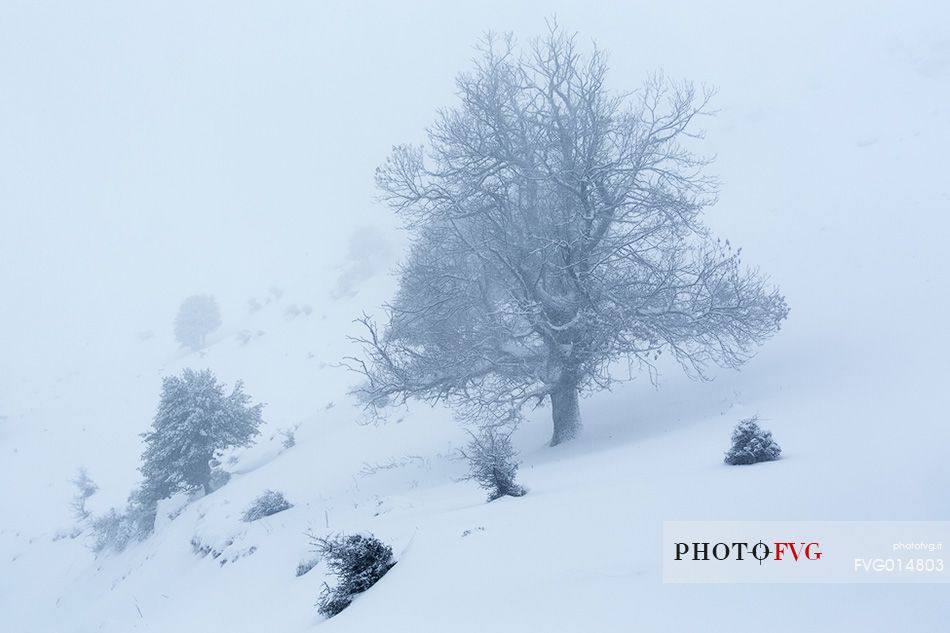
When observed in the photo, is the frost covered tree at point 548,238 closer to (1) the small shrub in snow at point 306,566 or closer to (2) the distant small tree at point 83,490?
(1) the small shrub in snow at point 306,566

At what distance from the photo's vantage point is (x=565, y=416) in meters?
11.6

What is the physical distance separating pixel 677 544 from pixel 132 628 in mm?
10448

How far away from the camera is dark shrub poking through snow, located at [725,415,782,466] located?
575cm

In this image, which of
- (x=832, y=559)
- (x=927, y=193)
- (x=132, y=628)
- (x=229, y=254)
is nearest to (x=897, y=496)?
(x=832, y=559)

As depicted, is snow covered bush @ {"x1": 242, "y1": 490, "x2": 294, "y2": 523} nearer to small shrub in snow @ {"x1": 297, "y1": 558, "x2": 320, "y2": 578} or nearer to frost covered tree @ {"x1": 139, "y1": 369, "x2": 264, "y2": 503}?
small shrub in snow @ {"x1": 297, "y1": 558, "x2": 320, "y2": 578}

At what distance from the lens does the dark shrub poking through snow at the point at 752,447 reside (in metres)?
5.75

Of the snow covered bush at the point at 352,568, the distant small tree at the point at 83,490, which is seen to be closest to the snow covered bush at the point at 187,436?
the distant small tree at the point at 83,490

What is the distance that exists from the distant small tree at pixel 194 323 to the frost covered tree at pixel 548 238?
49.5 metres

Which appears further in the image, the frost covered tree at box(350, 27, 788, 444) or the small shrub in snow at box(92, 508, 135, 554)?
the small shrub in snow at box(92, 508, 135, 554)

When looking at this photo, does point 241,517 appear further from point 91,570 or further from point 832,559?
point 832,559

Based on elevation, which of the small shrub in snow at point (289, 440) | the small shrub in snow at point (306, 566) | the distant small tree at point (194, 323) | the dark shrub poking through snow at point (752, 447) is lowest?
the small shrub in snow at point (289, 440)

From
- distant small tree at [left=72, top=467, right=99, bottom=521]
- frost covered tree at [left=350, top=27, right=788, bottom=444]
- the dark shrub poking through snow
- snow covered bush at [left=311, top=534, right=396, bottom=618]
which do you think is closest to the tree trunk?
frost covered tree at [left=350, top=27, right=788, bottom=444]

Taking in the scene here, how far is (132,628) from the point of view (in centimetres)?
941

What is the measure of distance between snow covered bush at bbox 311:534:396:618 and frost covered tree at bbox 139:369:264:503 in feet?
58.1
